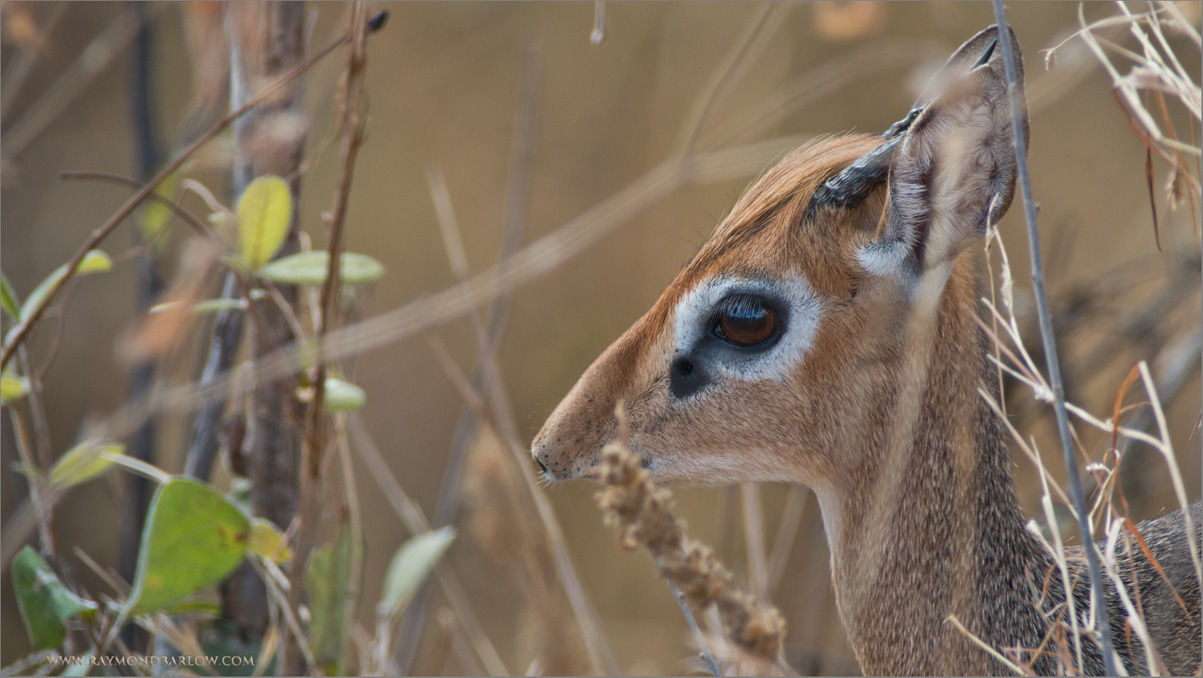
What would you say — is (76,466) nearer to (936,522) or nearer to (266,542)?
(266,542)

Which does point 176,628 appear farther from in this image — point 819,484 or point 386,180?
point 386,180

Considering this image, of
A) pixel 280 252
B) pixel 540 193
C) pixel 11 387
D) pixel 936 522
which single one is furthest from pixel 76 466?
pixel 540 193

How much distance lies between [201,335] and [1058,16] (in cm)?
371

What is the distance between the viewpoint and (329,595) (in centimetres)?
152

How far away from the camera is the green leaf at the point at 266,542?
5.05ft

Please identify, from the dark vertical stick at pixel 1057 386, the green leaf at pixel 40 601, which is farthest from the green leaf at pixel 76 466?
the dark vertical stick at pixel 1057 386

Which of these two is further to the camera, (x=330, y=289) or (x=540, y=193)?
(x=540, y=193)

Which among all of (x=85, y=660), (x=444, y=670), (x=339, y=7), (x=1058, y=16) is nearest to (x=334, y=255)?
(x=85, y=660)

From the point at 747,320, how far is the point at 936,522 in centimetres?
43

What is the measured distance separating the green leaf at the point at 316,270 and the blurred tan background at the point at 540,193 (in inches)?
93.2

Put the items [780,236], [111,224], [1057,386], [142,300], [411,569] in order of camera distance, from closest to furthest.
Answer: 1. [1057,386]
2. [111,224]
3. [780,236]
4. [411,569]
5. [142,300]

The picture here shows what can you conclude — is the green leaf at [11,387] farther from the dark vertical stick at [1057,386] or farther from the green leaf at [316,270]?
the dark vertical stick at [1057,386]

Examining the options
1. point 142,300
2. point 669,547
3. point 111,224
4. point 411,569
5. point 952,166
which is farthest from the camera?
point 142,300

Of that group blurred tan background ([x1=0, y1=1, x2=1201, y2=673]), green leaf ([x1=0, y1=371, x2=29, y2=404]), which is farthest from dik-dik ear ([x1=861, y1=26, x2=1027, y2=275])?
blurred tan background ([x1=0, y1=1, x2=1201, y2=673])
